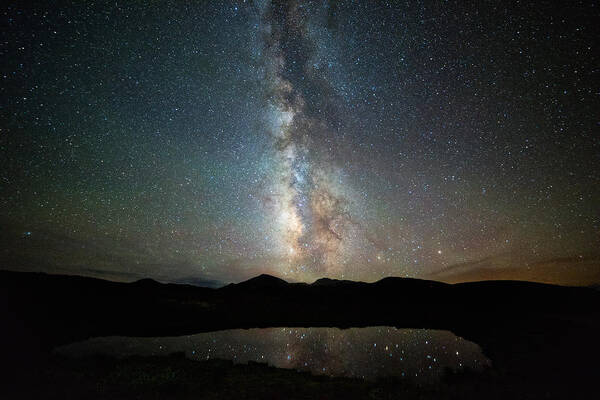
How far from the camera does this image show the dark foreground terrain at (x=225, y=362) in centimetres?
1319

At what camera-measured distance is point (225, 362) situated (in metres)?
18.9

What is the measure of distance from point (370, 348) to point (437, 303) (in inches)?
2251

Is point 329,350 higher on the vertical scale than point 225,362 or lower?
higher

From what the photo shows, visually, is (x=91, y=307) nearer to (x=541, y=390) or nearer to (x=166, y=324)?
(x=166, y=324)

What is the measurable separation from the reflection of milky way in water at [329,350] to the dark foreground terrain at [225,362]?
2.00 meters

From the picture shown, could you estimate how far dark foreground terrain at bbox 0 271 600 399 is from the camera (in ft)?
43.3

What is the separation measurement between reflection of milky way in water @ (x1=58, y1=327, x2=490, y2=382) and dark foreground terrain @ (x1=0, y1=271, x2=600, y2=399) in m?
2.00

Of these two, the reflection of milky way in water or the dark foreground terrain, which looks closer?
the dark foreground terrain

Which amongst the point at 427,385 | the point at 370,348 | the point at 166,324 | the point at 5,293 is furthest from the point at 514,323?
the point at 5,293

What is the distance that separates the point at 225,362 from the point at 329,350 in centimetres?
1015

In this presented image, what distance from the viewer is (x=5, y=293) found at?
149 ft

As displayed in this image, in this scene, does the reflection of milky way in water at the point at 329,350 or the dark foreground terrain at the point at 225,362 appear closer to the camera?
the dark foreground terrain at the point at 225,362

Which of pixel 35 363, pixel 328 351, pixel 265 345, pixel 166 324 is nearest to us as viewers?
pixel 35 363

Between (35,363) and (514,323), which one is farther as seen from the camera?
(514,323)
